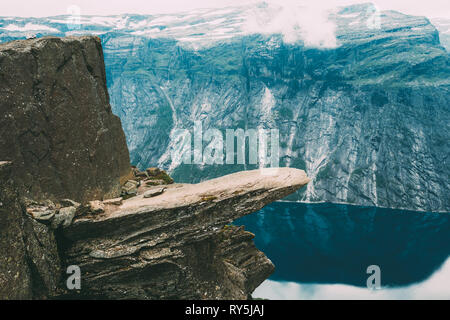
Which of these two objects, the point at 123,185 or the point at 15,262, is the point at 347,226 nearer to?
the point at 123,185

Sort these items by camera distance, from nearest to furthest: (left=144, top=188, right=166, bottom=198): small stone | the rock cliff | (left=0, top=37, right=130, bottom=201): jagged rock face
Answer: the rock cliff, (left=0, top=37, right=130, bottom=201): jagged rock face, (left=144, top=188, right=166, bottom=198): small stone

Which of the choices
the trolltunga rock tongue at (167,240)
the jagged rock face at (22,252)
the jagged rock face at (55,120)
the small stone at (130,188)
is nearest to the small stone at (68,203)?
the jagged rock face at (55,120)

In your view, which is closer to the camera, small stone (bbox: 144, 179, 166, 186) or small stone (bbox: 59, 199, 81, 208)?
small stone (bbox: 59, 199, 81, 208)

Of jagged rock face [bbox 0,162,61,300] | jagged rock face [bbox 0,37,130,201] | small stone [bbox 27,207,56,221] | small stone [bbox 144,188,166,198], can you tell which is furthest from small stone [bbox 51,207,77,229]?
small stone [bbox 144,188,166,198]

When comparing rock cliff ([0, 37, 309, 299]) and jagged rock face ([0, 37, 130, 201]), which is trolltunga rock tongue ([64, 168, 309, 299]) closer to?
rock cliff ([0, 37, 309, 299])

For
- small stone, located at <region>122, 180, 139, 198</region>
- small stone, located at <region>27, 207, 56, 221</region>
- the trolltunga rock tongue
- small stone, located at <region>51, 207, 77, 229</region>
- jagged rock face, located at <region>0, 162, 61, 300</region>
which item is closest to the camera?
jagged rock face, located at <region>0, 162, 61, 300</region>

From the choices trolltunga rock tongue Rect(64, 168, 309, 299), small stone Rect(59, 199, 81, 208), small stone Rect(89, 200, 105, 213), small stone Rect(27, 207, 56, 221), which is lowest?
trolltunga rock tongue Rect(64, 168, 309, 299)

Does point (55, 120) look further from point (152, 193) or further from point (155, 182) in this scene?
point (155, 182)
